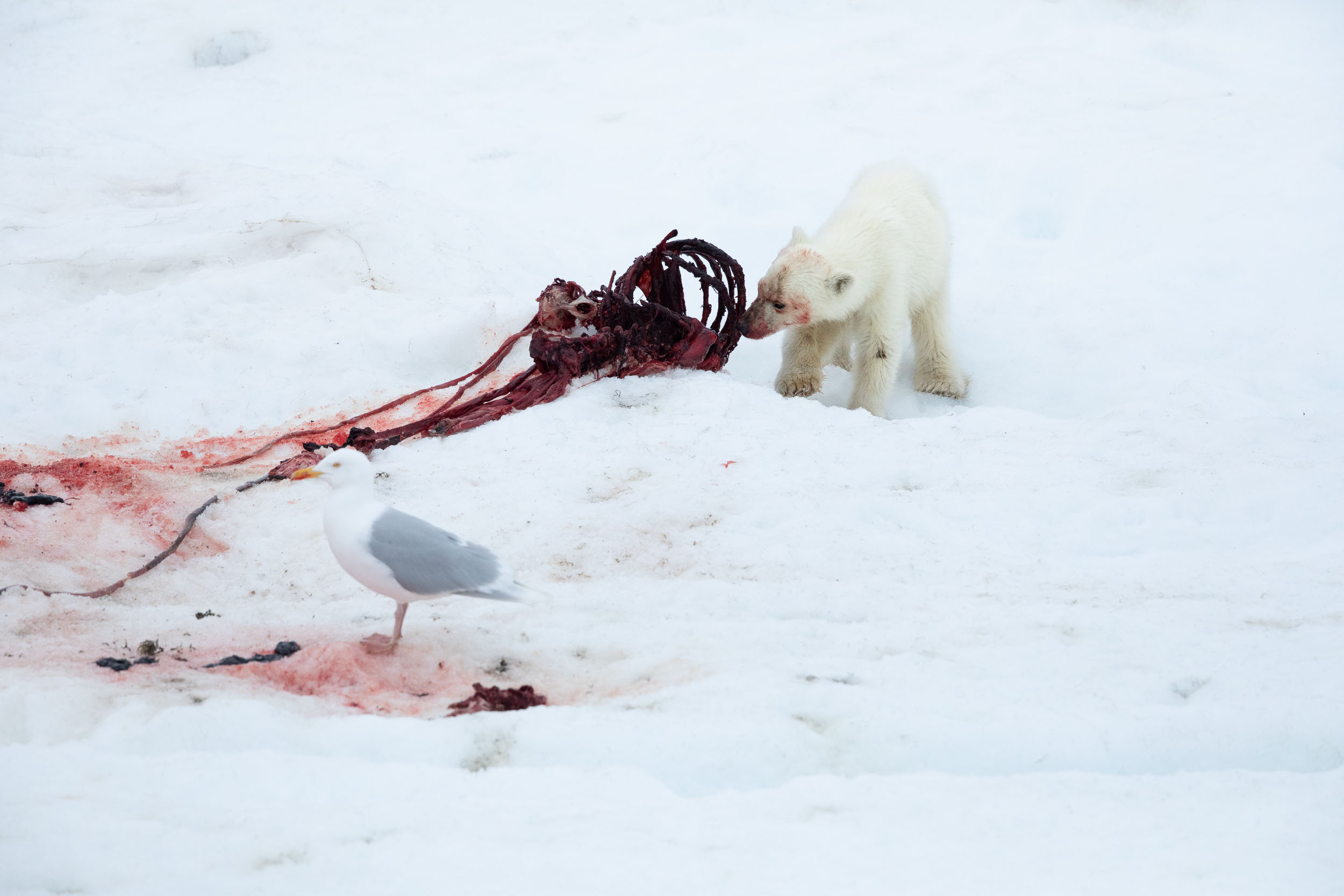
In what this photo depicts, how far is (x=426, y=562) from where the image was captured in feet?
8.04

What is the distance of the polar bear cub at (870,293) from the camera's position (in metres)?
4.96

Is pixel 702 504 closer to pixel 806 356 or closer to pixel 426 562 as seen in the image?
pixel 426 562

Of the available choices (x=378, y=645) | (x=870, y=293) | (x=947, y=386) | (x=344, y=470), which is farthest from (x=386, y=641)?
(x=947, y=386)

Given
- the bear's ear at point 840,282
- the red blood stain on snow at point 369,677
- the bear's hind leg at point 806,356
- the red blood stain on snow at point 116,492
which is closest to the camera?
the red blood stain on snow at point 369,677

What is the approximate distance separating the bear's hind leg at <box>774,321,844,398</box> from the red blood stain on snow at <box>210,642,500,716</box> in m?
3.13

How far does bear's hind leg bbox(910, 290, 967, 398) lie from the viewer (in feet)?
18.1

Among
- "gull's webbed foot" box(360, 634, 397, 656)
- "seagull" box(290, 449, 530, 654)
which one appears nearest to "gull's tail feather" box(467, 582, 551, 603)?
"seagull" box(290, 449, 530, 654)

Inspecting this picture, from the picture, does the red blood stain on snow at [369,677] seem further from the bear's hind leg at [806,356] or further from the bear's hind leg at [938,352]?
the bear's hind leg at [938,352]

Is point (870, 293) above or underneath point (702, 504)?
above

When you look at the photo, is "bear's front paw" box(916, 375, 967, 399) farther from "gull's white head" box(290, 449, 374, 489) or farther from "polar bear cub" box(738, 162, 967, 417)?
"gull's white head" box(290, 449, 374, 489)

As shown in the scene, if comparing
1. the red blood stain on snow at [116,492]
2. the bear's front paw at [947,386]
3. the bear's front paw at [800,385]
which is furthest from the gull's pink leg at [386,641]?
the bear's front paw at [947,386]

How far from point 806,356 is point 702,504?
2051 millimetres

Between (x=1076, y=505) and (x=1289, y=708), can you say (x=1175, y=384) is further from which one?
(x=1289, y=708)

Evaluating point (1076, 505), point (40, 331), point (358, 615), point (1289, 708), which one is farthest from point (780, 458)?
point (40, 331)
